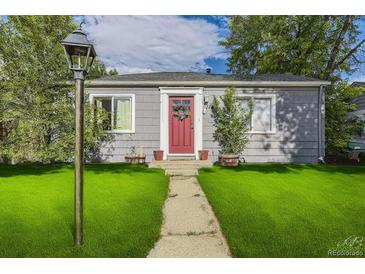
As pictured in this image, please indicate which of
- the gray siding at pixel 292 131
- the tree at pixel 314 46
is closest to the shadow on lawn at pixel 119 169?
the gray siding at pixel 292 131

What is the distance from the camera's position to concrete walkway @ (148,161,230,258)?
265cm

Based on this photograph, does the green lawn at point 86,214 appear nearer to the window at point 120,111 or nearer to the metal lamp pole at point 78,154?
the metal lamp pole at point 78,154

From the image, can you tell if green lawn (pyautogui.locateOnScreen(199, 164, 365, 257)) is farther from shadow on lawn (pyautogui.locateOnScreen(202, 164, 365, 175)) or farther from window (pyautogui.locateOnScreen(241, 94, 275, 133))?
window (pyautogui.locateOnScreen(241, 94, 275, 133))

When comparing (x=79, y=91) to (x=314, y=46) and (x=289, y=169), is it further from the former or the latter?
(x=314, y=46)

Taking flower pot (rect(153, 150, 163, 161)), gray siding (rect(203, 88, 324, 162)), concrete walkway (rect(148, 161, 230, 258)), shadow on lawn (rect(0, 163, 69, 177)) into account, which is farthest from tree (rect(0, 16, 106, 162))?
gray siding (rect(203, 88, 324, 162))

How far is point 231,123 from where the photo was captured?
787 cm

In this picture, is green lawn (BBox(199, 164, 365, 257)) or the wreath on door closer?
green lawn (BBox(199, 164, 365, 257))

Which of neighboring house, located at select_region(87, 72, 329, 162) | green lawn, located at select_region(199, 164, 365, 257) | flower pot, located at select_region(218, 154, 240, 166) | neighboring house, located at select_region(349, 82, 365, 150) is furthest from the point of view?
neighboring house, located at select_region(349, 82, 365, 150)

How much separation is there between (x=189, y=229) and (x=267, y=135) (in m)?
6.02

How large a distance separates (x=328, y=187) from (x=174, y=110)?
5.05m

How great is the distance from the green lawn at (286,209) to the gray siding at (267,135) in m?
1.78

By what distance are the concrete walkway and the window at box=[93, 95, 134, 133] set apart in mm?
3921
